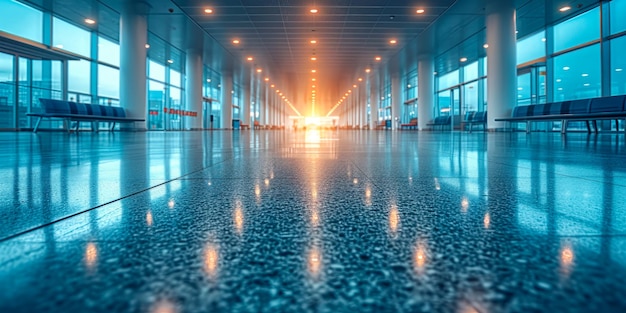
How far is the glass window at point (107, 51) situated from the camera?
1903cm

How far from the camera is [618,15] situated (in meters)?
13.0

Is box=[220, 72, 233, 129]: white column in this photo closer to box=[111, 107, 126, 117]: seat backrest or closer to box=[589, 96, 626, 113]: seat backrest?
box=[111, 107, 126, 117]: seat backrest

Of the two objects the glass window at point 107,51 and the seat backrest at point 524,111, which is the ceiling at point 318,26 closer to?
the glass window at point 107,51

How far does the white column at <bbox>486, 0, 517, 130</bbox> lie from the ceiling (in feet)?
1.61

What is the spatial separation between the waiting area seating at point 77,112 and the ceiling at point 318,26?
375 centimetres

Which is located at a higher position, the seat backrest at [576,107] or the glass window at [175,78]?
the glass window at [175,78]

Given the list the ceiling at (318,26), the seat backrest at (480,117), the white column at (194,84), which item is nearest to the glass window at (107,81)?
the ceiling at (318,26)

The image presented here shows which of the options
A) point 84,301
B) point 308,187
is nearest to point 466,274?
point 84,301

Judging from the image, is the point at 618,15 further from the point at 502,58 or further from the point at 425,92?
the point at 425,92

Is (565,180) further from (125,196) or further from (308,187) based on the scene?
(125,196)

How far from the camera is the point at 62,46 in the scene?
1666 cm

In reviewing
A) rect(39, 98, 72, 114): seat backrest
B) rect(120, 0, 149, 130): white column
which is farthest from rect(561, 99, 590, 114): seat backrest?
rect(39, 98, 72, 114): seat backrest

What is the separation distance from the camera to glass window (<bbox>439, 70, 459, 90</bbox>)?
2621 cm

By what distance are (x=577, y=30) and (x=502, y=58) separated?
480cm
